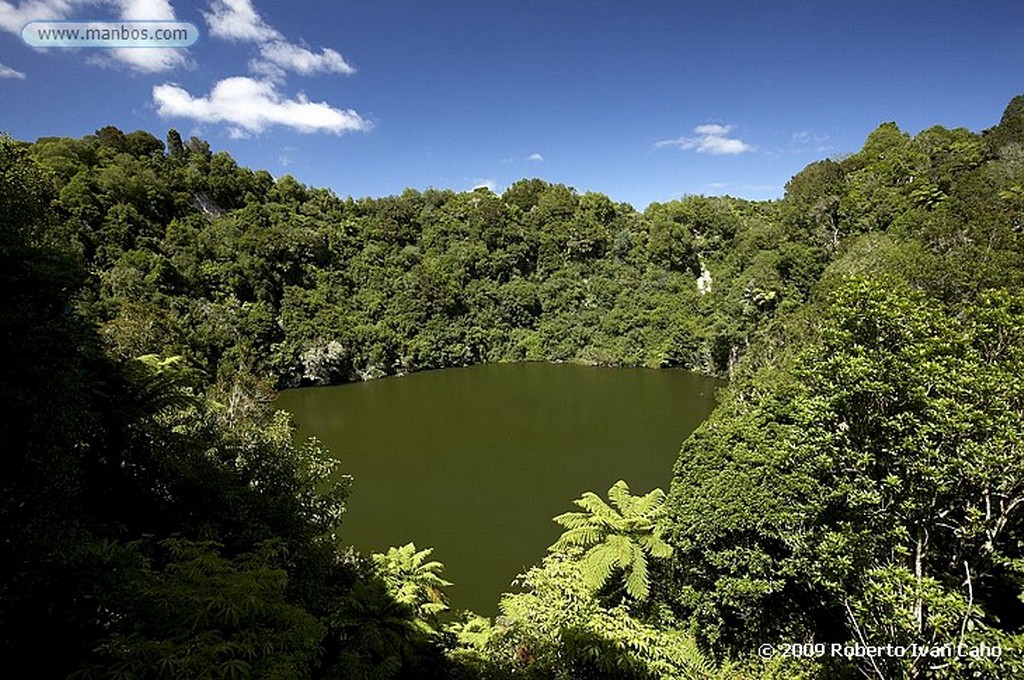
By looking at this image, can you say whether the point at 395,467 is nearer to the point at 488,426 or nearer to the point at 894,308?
the point at 488,426

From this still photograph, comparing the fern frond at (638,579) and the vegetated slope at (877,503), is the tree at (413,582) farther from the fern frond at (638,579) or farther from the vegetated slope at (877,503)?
the vegetated slope at (877,503)

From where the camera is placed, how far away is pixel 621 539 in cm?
823

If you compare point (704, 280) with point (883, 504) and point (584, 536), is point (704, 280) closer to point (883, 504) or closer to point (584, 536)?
point (584, 536)

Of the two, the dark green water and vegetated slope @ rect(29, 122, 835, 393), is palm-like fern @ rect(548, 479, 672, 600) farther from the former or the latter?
vegetated slope @ rect(29, 122, 835, 393)

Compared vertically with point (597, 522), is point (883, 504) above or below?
above

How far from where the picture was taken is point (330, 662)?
Result: 5.80 meters

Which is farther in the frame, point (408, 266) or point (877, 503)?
point (408, 266)

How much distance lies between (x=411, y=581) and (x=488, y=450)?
10.3 m

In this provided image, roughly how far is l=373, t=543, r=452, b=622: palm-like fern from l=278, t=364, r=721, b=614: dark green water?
79.1 inches

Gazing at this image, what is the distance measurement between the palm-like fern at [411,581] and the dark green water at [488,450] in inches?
79.1

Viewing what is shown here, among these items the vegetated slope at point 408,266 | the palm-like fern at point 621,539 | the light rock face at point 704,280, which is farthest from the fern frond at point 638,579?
the light rock face at point 704,280

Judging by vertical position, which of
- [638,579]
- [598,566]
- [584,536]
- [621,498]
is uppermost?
[621,498]

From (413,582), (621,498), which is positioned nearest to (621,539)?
(621,498)

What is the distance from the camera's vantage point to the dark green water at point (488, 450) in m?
12.2
